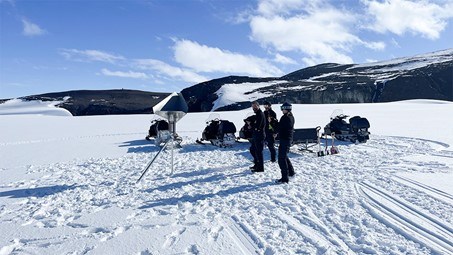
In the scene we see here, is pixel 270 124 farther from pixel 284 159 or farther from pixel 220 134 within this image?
pixel 220 134

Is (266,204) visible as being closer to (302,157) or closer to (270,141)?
(270,141)

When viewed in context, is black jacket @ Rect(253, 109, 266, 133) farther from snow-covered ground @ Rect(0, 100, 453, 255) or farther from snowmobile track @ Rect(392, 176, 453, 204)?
snowmobile track @ Rect(392, 176, 453, 204)

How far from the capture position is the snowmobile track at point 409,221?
5.43 metres

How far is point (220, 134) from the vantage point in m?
17.0

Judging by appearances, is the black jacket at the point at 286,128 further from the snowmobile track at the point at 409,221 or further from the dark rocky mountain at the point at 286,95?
the dark rocky mountain at the point at 286,95

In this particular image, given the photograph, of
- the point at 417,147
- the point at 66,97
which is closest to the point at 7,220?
the point at 417,147

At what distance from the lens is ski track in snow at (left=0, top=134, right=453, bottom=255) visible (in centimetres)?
552

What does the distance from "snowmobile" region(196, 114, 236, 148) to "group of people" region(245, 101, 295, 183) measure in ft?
13.9

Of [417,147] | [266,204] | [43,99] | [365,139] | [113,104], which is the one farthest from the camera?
[43,99]

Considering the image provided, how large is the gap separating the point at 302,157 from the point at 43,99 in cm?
12431

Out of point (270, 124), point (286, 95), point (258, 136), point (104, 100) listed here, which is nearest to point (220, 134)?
point (270, 124)

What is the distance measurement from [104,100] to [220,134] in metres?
99.7

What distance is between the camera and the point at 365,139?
56.9ft

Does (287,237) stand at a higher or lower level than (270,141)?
lower
